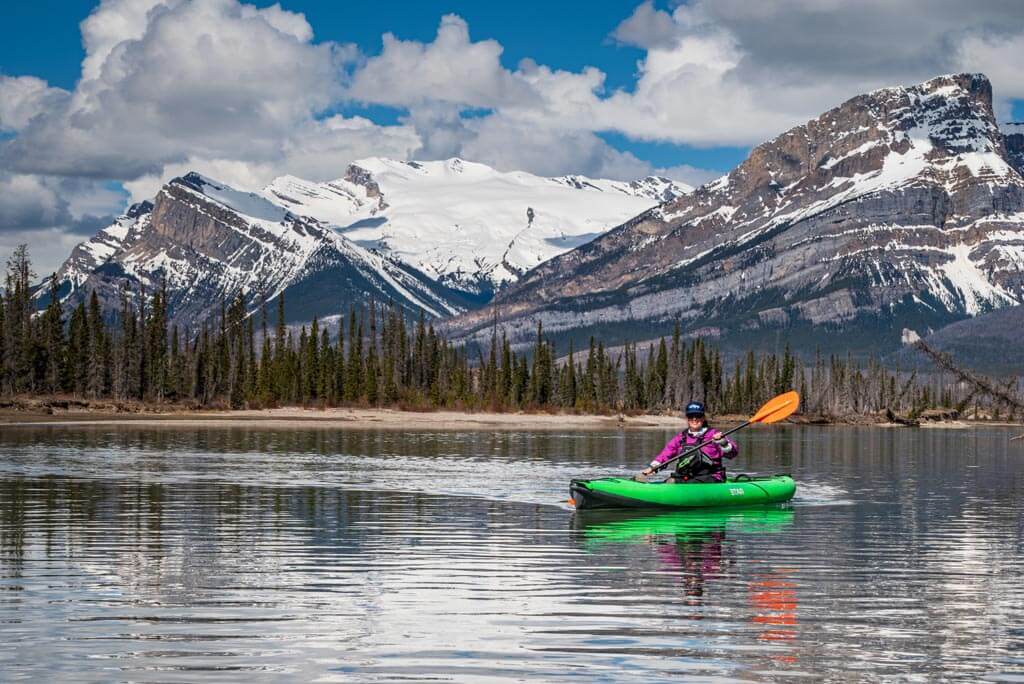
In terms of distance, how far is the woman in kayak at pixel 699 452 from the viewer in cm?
3728

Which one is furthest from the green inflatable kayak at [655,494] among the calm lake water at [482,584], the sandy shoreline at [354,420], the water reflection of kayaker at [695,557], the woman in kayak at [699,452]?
the sandy shoreline at [354,420]

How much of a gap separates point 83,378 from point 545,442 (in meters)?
78.9

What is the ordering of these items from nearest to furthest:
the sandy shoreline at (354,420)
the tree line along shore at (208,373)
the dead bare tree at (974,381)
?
1. the dead bare tree at (974,381)
2. the sandy shoreline at (354,420)
3. the tree line along shore at (208,373)

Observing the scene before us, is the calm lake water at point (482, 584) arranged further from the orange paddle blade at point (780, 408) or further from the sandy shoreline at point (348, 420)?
the sandy shoreline at point (348, 420)

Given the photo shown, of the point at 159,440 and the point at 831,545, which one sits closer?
the point at 831,545

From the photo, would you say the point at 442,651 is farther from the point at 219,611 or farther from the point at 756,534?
the point at 756,534

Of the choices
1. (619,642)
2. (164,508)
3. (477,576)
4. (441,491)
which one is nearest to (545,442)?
(441,491)

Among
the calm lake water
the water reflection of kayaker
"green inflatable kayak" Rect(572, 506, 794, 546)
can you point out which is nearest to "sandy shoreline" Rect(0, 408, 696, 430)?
the calm lake water

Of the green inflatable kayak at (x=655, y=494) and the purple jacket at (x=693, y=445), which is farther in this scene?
the purple jacket at (x=693, y=445)

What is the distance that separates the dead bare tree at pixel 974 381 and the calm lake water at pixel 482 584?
3.12m

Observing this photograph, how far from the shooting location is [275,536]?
30391mm

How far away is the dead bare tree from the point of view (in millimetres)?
19119

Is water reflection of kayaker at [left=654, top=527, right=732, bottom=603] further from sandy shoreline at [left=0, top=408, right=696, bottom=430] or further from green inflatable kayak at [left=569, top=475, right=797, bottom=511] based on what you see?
sandy shoreline at [left=0, top=408, right=696, bottom=430]

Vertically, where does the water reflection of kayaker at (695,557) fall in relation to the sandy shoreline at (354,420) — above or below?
below
